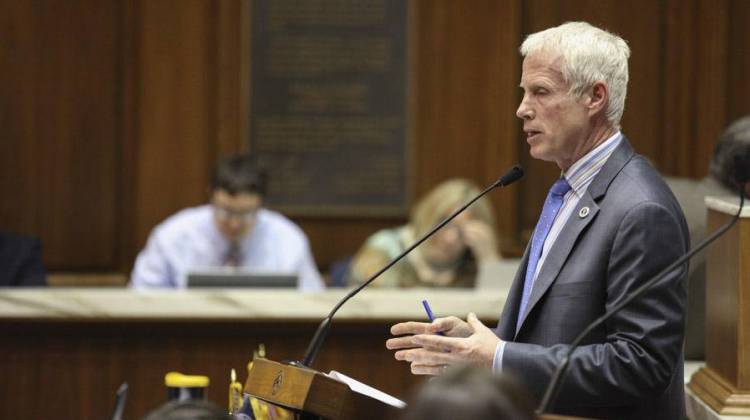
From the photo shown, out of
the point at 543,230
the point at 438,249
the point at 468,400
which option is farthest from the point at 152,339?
the point at 468,400

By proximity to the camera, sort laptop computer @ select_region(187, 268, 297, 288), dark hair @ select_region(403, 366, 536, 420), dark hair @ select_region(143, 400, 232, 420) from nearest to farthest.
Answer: dark hair @ select_region(403, 366, 536, 420) < dark hair @ select_region(143, 400, 232, 420) < laptop computer @ select_region(187, 268, 297, 288)

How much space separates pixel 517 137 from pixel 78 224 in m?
2.25

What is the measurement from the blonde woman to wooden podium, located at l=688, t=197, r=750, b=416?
2.34 m

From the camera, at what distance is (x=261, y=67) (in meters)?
6.44

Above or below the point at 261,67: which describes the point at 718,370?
below

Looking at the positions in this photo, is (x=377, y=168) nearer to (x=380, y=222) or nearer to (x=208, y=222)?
(x=380, y=222)

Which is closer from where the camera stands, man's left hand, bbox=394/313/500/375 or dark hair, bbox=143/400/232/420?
dark hair, bbox=143/400/232/420

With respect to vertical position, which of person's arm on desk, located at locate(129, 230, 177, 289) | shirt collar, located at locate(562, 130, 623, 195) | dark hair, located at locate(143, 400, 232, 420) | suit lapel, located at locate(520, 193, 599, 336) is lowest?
person's arm on desk, located at locate(129, 230, 177, 289)

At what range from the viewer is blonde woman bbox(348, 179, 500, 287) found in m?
5.45

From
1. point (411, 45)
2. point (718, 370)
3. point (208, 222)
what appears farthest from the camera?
point (411, 45)

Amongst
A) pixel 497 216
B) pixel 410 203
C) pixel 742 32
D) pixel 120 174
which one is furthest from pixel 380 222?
pixel 742 32

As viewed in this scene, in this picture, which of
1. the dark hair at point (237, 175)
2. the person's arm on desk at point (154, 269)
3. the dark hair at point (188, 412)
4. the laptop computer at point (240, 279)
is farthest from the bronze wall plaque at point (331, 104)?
the dark hair at point (188, 412)

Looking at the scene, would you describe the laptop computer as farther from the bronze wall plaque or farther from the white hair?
the white hair

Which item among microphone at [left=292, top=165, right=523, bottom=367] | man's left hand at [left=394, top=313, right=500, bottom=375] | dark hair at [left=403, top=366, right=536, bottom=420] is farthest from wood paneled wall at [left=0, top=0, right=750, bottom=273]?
dark hair at [left=403, top=366, right=536, bottom=420]
